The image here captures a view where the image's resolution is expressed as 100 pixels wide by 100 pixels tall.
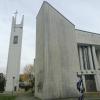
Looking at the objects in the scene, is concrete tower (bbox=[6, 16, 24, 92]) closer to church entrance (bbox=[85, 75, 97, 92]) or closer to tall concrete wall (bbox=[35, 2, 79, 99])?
church entrance (bbox=[85, 75, 97, 92])

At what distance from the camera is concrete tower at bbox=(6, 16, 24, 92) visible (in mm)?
36875

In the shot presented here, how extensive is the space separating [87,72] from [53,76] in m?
13.8

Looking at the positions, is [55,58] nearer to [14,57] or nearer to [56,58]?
[56,58]

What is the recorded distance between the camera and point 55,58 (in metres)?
15.2

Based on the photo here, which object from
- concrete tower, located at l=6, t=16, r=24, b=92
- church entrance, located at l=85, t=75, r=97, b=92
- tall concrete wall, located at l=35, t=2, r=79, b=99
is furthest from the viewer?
concrete tower, located at l=6, t=16, r=24, b=92

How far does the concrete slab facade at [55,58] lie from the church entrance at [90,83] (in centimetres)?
982

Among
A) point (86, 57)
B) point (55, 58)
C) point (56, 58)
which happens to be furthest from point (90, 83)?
point (55, 58)

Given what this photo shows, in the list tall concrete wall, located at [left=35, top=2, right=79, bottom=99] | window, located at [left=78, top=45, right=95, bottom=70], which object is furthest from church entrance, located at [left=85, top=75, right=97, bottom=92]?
tall concrete wall, located at [left=35, top=2, right=79, bottom=99]

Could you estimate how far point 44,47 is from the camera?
49.6 feet

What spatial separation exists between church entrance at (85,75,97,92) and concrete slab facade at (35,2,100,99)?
982 centimetres

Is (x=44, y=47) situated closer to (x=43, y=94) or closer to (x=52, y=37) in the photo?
(x=52, y=37)

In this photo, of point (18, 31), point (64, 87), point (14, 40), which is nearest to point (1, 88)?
point (14, 40)

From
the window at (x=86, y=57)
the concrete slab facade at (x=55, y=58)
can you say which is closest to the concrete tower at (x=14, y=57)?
the window at (x=86, y=57)

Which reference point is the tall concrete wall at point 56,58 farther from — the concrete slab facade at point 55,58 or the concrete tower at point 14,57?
the concrete tower at point 14,57
